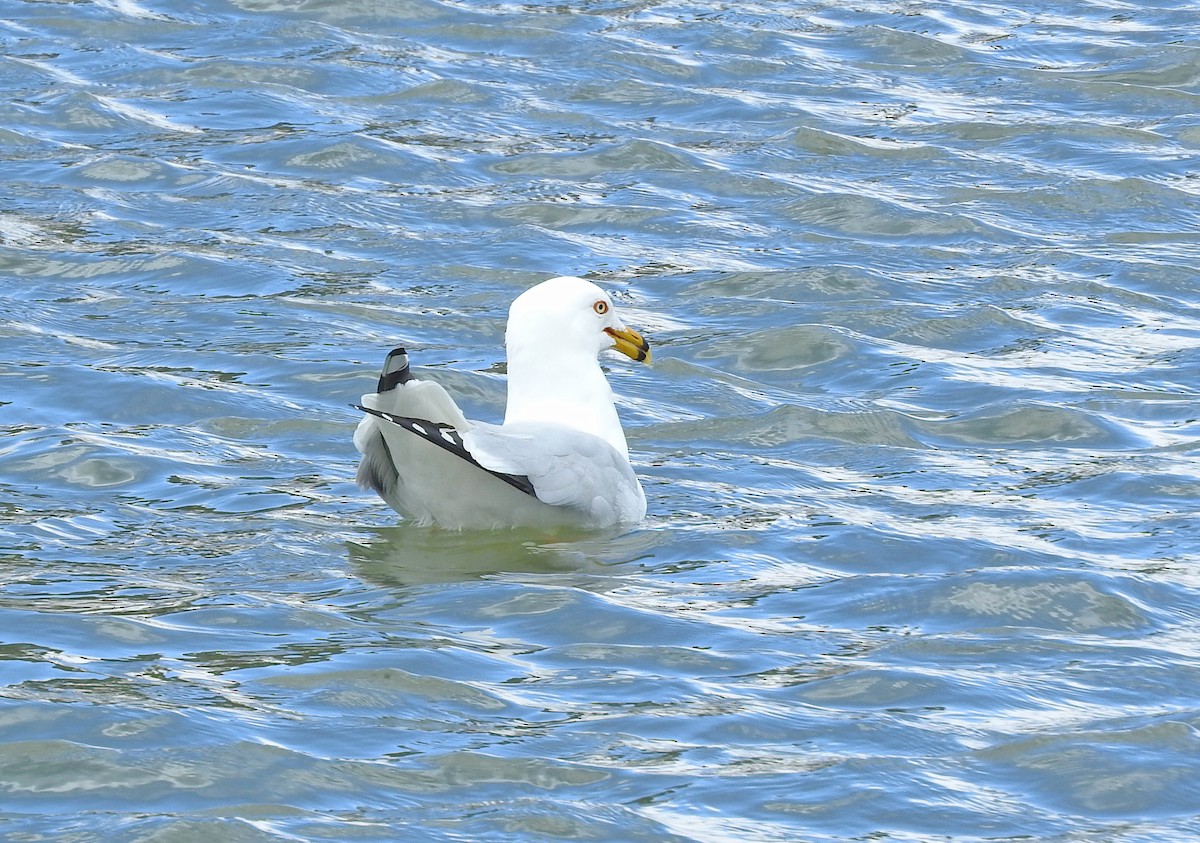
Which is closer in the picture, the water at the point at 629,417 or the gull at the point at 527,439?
the water at the point at 629,417

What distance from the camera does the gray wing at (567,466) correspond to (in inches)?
305

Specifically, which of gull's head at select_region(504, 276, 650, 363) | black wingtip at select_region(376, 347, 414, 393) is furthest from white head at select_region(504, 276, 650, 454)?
black wingtip at select_region(376, 347, 414, 393)

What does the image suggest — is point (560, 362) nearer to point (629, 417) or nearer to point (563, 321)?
point (563, 321)

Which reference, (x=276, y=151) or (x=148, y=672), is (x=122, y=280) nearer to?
(x=276, y=151)

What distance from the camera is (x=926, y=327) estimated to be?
10867mm

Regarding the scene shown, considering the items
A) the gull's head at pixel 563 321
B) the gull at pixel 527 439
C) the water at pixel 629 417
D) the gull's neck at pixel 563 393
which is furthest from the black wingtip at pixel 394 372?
the gull's head at pixel 563 321

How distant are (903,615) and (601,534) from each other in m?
1.37

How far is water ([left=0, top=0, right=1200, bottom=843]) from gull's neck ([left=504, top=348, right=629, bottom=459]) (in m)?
0.37

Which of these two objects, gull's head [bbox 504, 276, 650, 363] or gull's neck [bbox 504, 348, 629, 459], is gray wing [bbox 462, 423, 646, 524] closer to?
gull's neck [bbox 504, 348, 629, 459]

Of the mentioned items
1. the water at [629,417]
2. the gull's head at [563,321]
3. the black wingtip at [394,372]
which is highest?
the black wingtip at [394,372]

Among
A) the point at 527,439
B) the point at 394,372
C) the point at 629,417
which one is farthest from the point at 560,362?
the point at 394,372

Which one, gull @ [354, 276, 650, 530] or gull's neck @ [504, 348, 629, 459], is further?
gull's neck @ [504, 348, 629, 459]

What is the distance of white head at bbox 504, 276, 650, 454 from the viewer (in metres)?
8.67

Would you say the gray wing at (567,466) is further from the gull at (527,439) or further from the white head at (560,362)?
the white head at (560,362)
